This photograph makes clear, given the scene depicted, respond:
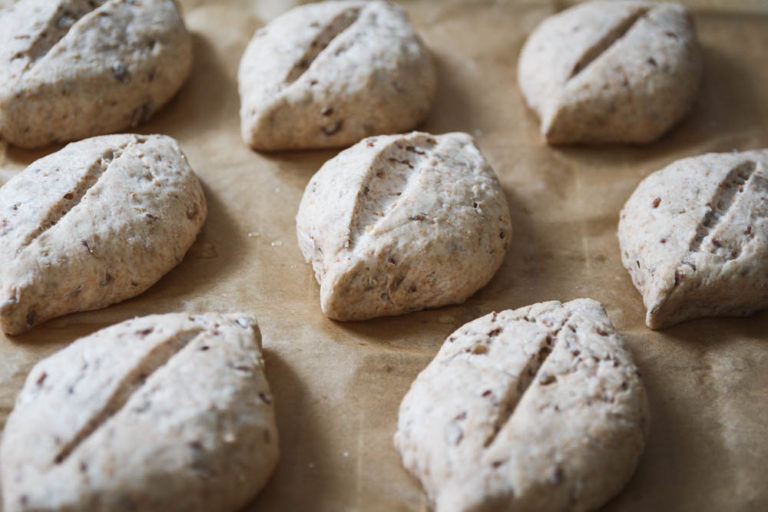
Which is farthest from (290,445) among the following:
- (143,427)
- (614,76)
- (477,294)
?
(614,76)

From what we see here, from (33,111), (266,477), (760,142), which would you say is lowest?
(760,142)

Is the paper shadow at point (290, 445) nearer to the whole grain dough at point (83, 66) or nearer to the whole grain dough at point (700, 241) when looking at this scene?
the whole grain dough at point (700, 241)

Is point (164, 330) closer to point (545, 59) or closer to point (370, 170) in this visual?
point (370, 170)

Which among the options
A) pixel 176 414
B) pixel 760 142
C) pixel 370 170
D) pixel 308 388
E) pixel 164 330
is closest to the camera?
pixel 176 414

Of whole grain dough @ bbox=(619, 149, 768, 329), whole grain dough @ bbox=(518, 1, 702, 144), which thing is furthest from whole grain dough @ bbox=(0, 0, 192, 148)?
whole grain dough @ bbox=(619, 149, 768, 329)

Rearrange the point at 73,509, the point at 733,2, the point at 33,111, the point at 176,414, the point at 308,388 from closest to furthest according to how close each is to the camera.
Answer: the point at 73,509
the point at 176,414
the point at 308,388
the point at 33,111
the point at 733,2

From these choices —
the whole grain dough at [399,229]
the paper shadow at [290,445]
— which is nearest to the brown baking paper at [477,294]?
the paper shadow at [290,445]

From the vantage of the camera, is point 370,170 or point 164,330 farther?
point 370,170

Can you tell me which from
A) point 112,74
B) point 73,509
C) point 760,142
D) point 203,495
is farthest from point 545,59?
point 73,509
